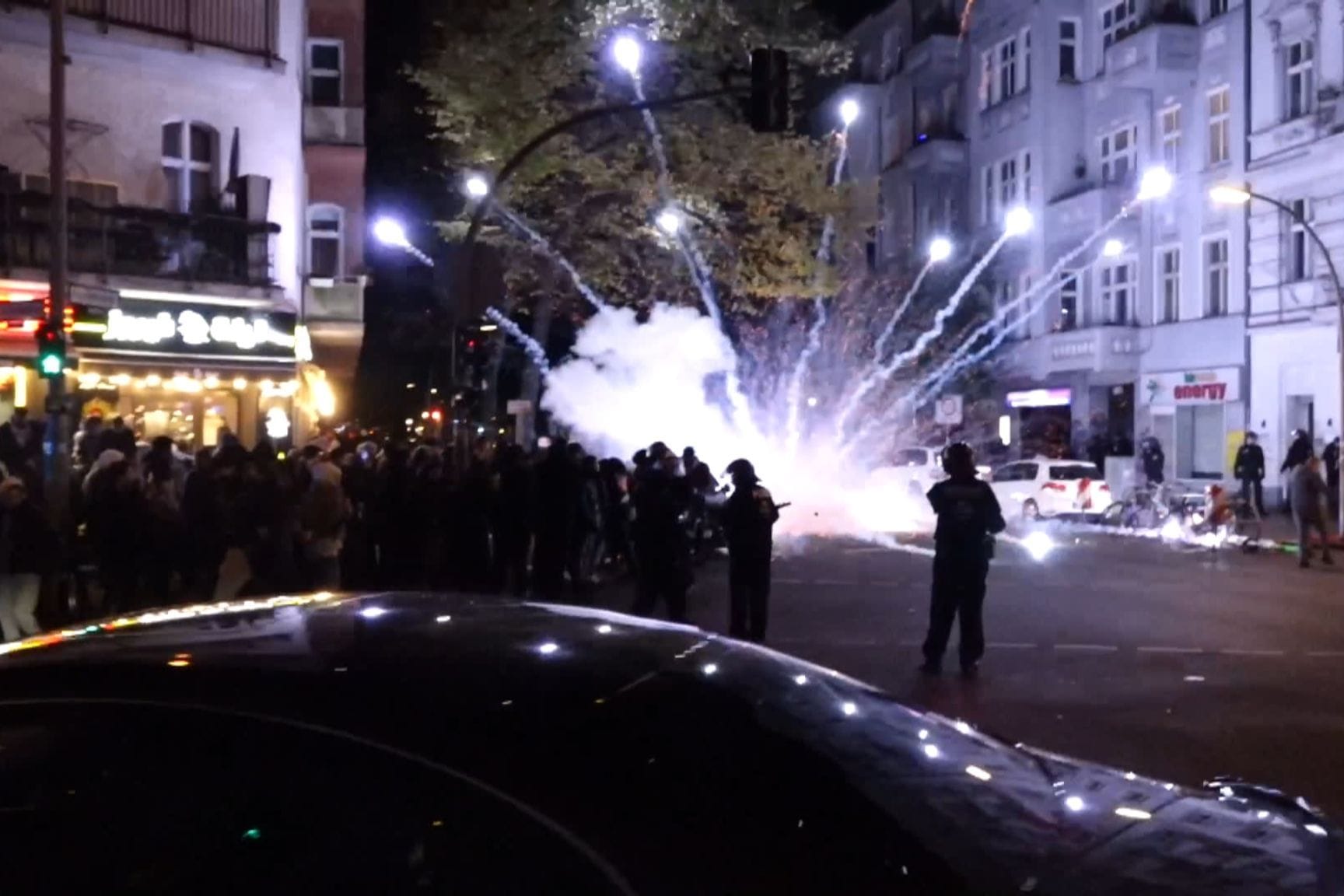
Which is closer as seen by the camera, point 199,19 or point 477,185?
point 199,19

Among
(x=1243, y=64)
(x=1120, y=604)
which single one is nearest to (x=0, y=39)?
(x=1120, y=604)

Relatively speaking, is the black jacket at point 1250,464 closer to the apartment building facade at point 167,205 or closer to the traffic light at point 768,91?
the traffic light at point 768,91

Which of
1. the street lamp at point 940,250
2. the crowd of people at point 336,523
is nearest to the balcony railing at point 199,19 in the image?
the crowd of people at point 336,523

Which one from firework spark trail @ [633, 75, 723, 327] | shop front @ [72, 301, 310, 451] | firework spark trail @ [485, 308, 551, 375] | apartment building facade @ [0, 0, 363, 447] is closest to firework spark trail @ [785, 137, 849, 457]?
firework spark trail @ [633, 75, 723, 327]

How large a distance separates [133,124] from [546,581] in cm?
1129

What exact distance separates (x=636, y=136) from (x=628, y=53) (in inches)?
83.3

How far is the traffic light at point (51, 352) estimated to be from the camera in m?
16.2

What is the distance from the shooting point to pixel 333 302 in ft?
98.0

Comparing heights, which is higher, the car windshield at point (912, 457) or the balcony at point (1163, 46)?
the balcony at point (1163, 46)

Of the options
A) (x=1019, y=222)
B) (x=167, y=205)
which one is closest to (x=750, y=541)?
(x=167, y=205)

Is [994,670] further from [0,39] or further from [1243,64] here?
[1243,64]

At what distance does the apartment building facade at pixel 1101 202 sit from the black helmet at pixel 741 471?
27.1m

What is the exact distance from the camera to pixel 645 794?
2857 mm

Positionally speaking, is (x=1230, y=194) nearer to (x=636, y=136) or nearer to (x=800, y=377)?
→ (x=636, y=136)
